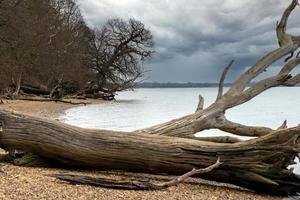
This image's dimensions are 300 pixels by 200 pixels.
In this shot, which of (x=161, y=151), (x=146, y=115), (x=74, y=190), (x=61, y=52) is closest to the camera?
(x=74, y=190)

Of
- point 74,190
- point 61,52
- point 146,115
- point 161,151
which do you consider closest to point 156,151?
point 161,151

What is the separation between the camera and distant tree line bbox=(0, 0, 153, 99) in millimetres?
22531

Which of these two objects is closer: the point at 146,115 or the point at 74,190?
the point at 74,190

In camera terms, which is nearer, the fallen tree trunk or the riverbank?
the riverbank

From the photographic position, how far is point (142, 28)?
46.2m

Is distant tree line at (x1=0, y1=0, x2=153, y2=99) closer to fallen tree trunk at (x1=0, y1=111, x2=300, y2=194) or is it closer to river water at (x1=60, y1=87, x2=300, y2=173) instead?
river water at (x1=60, y1=87, x2=300, y2=173)

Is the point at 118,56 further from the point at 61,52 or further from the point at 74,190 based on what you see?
the point at 74,190

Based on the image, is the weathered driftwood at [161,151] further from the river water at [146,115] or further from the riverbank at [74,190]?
the river water at [146,115]

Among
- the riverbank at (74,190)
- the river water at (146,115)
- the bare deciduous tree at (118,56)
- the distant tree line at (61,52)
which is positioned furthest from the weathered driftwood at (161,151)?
the bare deciduous tree at (118,56)

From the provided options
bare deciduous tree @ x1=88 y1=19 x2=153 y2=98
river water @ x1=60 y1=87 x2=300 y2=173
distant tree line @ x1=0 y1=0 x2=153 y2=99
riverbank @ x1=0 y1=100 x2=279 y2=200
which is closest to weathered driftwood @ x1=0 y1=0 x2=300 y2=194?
riverbank @ x1=0 y1=100 x2=279 y2=200

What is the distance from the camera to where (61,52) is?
37.2 metres

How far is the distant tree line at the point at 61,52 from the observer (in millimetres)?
22531

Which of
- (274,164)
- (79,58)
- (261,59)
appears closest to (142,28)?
(79,58)

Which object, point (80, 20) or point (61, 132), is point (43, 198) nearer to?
point (61, 132)
